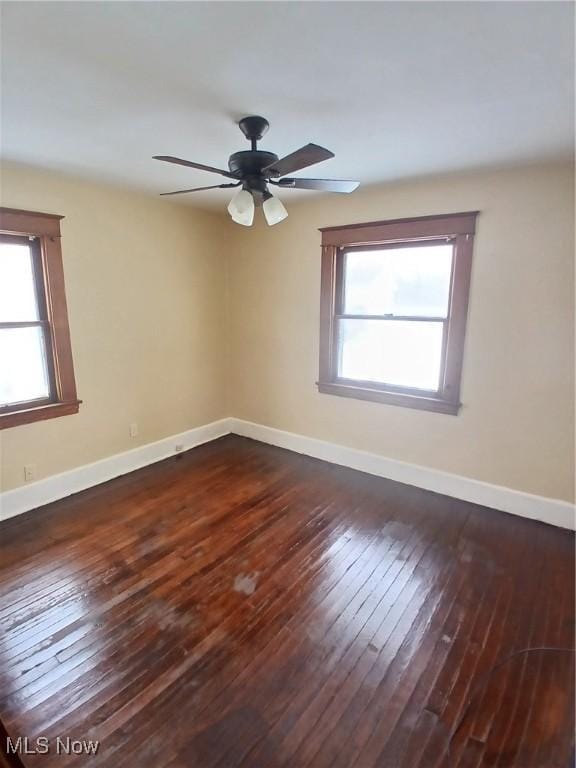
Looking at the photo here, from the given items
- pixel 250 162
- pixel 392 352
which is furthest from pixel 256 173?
pixel 392 352

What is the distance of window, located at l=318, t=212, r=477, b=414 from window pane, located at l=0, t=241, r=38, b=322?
2.41 metres

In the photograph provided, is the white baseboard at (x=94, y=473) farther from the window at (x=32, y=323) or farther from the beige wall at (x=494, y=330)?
the beige wall at (x=494, y=330)

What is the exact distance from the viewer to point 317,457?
403 centimetres

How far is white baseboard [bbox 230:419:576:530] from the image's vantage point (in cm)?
287

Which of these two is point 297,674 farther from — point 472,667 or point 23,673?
point 23,673

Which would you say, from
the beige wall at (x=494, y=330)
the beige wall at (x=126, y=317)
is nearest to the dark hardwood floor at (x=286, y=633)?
the beige wall at (x=494, y=330)

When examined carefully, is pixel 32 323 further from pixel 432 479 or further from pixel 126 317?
pixel 432 479

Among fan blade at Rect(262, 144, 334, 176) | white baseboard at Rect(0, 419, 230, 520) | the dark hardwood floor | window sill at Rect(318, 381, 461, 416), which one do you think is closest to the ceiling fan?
fan blade at Rect(262, 144, 334, 176)

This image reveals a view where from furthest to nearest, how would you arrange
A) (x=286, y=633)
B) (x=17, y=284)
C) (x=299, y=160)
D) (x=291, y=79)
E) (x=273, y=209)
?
(x=17, y=284)
(x=273, y=209)
(x=286, y=633)
(x=299, y=160)
(x=291, y=79)

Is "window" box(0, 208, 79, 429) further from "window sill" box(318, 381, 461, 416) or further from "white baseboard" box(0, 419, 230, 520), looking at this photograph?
"window sill" box(318, 381, 461, 416)

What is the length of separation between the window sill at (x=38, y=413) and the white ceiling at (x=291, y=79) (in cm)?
175

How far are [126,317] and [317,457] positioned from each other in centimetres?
228

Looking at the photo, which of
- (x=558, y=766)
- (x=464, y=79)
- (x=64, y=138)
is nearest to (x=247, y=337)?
(x=64, y=138)

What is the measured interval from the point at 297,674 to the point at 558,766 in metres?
0.98
